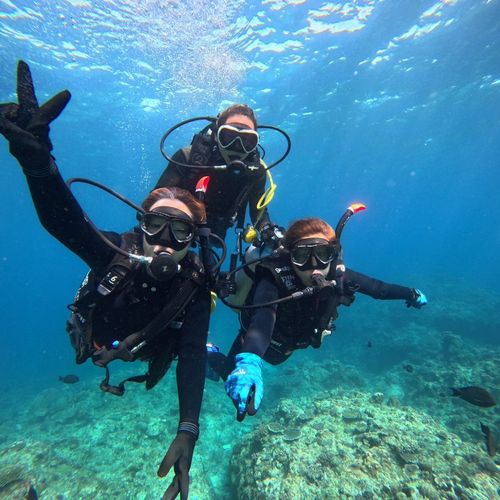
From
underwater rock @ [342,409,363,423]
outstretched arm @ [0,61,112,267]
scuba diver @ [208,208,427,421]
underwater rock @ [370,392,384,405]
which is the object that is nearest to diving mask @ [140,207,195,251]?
outstretched arm @ [0,61,112,267]

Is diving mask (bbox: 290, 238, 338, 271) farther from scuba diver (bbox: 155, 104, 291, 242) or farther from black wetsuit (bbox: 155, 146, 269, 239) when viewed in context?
black wetsuit (bbox: 155, 146, 269, 239)

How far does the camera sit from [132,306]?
3.39 metres

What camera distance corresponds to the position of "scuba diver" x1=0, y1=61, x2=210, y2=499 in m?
2.87

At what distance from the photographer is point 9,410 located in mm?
17703

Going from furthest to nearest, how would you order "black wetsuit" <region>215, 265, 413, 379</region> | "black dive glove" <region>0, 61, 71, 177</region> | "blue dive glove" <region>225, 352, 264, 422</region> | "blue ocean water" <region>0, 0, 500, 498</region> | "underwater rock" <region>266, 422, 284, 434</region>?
1. "blue ocean water" <region>0, 0, 500, 498</region>
2. "underwater rock" <region>266, 422, 284, 434</region>
3. "black wetsuit" <region>215, 265, 413, 379</region>
4. "blue dive glove" <region>225, 352, 264, 422</region>
5. "black dive glove" <region>0, 61, 71, 177</region>

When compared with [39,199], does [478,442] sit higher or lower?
lower

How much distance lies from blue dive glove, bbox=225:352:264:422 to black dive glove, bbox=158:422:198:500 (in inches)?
17.8

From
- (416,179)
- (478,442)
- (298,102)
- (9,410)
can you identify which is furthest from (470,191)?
(9,410)

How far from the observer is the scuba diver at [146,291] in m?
2.87

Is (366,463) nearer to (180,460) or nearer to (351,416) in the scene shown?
(351,416)

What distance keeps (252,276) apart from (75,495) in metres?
6.14

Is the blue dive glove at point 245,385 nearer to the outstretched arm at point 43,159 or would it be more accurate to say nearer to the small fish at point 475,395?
the outstretched arm at point 43,159

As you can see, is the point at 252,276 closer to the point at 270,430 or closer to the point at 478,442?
the point at 270,430

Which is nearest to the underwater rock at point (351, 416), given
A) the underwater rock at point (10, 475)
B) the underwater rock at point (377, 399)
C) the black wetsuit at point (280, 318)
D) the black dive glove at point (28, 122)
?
the underwater rock at point (377, 399)
